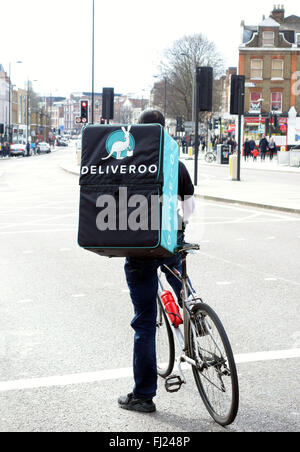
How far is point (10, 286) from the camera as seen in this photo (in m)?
7.73

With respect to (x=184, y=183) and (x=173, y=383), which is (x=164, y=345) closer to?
(x=173, y=383)

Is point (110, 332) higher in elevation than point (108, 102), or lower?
lower

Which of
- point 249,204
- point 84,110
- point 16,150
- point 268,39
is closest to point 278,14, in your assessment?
point 268,39

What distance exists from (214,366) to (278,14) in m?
73.9

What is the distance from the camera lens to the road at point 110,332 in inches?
157

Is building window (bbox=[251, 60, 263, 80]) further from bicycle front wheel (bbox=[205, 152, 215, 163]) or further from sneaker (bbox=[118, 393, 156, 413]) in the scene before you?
sneaker (bbox=[118, 393, 156, 413])

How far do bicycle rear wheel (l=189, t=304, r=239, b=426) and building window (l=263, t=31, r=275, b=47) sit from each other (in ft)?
224

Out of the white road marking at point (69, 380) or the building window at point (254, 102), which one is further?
the building window at point (254, 102)

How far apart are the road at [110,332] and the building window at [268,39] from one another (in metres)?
60.1

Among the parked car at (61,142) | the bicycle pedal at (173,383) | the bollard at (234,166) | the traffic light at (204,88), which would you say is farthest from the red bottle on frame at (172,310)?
the parked car at (61,142)

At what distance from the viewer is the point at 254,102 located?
6844 cm

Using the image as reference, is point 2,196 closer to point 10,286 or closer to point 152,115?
point 10,286

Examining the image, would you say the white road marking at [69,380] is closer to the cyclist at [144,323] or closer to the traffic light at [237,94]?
the cyclist at [144,323]

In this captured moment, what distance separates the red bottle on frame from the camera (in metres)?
4.22
